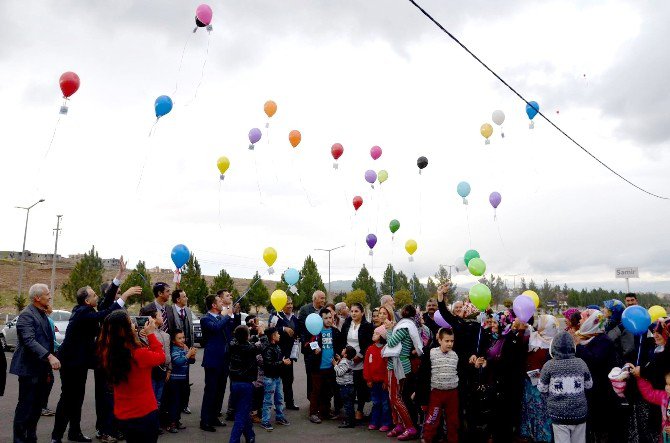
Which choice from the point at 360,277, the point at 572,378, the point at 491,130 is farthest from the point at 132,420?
the point at 360,277

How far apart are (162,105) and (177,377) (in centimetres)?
465

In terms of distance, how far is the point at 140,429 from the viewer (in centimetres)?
421

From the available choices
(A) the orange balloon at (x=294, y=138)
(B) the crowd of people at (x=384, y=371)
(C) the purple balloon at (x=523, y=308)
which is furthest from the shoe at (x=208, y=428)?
(A) the orange balloon at (x=294, y=138)

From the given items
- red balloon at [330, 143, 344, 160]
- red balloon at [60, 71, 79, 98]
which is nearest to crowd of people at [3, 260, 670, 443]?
red balloon at [60, 71, 79, 98]

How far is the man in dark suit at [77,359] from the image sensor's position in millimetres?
6426

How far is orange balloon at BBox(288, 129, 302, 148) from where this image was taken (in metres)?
12.7

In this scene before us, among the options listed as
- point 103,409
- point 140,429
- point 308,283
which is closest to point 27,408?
point 103,409

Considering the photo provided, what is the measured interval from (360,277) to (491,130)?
40.4 m

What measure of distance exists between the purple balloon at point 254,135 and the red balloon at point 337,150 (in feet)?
7.18

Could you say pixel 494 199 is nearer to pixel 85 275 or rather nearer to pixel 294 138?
pixel 294 138

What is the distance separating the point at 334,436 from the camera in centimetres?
727

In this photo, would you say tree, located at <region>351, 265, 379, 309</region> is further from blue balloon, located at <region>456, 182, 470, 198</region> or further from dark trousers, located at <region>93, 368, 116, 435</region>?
dark trousers, located at <region>93, 368, 116, 435</region>

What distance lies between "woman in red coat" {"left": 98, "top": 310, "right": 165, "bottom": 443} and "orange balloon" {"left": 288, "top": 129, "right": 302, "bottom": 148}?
8.89 meters

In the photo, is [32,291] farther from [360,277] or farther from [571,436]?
[360,277]
